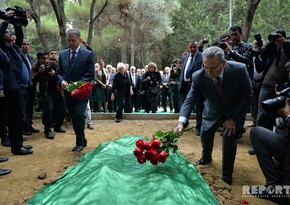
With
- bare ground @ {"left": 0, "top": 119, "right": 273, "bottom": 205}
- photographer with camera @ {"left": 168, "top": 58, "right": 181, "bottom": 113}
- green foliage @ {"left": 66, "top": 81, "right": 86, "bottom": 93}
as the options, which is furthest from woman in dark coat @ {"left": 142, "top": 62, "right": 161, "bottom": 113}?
green foliage @ {"left": 66, "top": 81, "right": 86, "bottom": 93}

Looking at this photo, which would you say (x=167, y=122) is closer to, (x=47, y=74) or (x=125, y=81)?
(x=125, y=81)

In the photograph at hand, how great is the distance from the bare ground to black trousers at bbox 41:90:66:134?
292 millimetres

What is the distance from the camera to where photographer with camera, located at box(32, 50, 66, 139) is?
215 inches

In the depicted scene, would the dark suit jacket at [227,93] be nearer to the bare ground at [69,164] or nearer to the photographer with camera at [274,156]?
the photographer with camera at [274,156]

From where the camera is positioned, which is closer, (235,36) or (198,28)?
(235,36)

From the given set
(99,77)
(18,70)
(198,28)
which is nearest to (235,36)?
(18,70)

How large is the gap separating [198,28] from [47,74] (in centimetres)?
1865

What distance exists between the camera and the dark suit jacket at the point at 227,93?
10.2 ft

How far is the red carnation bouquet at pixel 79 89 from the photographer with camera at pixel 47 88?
147cm

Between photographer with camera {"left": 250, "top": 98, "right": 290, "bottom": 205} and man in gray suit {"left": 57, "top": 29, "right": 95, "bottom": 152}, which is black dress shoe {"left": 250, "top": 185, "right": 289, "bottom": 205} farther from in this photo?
man in gray suit {"left": 57, "top": 29, "right": 95, "bottom": 152}

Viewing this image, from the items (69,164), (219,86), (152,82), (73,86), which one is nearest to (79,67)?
(73,86)

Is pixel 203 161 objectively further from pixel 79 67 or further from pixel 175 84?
pixel 175 84

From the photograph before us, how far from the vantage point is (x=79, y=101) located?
4.38m

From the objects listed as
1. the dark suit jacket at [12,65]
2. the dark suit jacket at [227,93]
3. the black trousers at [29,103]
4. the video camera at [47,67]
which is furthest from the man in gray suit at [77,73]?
the dark suit jacket at [227,93]
